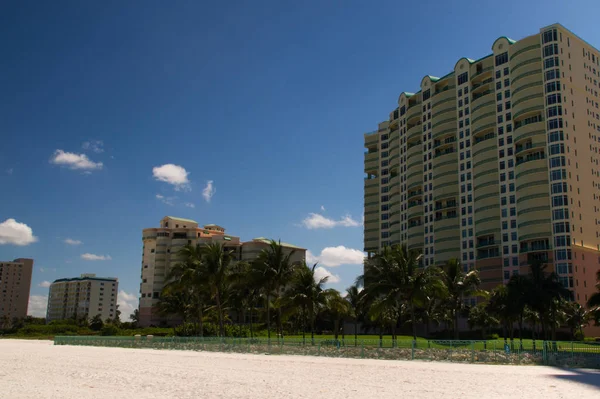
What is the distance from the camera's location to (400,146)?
14912 cm

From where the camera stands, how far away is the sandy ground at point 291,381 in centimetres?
2091

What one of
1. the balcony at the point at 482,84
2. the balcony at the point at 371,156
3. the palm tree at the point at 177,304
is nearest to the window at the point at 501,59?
the balcony at the point at 482,84

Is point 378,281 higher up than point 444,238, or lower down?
lower down

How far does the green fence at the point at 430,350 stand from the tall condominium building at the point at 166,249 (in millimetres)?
107032

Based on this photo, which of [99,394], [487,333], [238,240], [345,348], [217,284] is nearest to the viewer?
[99,394]

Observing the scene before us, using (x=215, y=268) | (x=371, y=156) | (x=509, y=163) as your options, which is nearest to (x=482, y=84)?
(x=509, y=163)

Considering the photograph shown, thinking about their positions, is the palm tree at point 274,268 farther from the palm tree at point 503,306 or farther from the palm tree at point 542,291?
the palm tree at point 542,291

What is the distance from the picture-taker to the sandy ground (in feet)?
68.6

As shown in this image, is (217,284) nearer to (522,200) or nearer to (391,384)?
(391,384)

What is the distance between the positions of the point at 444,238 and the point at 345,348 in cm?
8811

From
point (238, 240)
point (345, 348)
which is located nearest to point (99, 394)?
point (345, 348)

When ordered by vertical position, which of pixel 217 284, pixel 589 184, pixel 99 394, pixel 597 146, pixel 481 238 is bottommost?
pixel 99 394

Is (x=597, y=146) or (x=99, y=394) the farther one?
(x=597, y=146)

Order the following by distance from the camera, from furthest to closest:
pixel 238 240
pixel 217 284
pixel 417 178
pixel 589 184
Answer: pixel 238 240 < pixel 417 178 < pixel 589 184 < pixel 217 284
